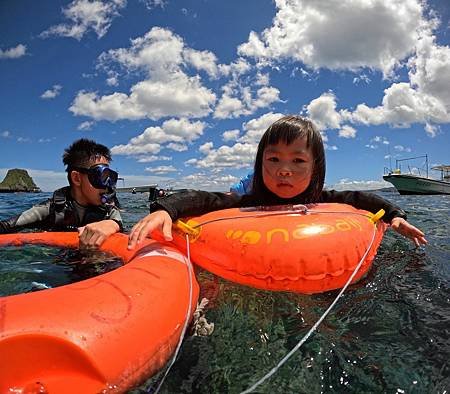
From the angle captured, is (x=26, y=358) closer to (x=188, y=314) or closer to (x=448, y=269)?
(x=188, y=314)

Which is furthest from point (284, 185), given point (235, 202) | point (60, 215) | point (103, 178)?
point (60, 215)

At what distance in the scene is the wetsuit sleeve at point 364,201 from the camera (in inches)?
114

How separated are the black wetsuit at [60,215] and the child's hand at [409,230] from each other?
2.59m

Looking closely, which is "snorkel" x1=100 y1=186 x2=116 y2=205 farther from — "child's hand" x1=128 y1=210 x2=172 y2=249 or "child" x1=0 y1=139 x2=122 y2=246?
"child's hand" x1=128 y1=210 x2=172 y2=249

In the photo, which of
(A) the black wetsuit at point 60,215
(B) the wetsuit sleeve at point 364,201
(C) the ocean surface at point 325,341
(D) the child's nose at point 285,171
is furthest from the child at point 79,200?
(B) the wetsuit sleeve at point 364,201

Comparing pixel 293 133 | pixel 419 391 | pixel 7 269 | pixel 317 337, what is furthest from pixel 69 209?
pixel 419 391

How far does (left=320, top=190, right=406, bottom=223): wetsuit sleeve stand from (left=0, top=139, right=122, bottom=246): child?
6.89 ft

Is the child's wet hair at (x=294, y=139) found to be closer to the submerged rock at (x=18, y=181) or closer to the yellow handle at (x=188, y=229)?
the yellow handle at (x=188, y=229)

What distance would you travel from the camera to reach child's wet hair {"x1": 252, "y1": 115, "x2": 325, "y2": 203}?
2604 millimetres

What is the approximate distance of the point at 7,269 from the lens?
2.90 m

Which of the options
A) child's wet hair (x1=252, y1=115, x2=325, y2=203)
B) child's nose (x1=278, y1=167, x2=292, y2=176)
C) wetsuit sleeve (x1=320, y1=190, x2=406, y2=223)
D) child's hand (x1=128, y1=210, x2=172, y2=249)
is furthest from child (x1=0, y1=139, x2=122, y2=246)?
wetsuit sleeve (x1=320, y1=190, x2=406, y2=223)

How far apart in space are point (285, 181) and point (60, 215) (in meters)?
2.50

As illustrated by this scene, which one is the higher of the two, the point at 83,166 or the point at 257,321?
the point at 83,166

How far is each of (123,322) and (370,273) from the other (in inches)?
76.6
